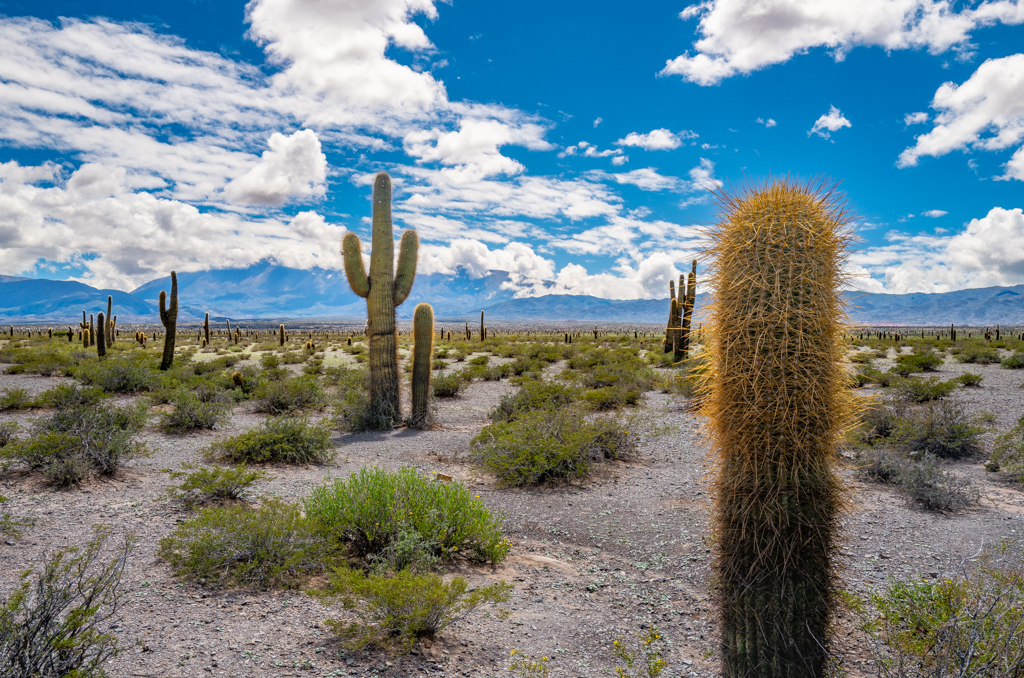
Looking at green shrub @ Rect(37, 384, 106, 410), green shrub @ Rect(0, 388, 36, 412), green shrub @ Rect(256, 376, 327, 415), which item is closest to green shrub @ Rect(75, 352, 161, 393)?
green shrub @ Rect(0, 388, 36, 412)

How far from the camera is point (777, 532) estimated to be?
3.33 metres

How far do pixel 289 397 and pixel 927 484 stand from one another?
557 inches

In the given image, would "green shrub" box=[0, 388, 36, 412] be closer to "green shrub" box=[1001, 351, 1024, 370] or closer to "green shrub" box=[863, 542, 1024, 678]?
"green shrub" box=[863, 542, 1024, 678]

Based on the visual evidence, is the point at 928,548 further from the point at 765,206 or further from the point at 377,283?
the point at 377,283

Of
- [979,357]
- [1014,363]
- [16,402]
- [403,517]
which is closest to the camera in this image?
[403,517]

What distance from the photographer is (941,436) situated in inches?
394

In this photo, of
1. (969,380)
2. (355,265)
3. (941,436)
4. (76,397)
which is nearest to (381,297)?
(355,265)

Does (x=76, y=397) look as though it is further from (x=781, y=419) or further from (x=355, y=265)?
(x=781, y=419)

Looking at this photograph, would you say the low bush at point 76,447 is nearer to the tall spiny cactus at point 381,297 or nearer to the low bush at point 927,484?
the tall spiny cactus at point 381,297

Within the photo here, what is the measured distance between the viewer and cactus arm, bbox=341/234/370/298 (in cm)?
1348

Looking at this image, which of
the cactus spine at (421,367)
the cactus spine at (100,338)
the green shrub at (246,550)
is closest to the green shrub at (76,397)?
the cactus spine at (421,367)

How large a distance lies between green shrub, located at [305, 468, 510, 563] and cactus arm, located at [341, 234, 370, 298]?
8.40m

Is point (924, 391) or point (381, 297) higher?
point (381, 297)

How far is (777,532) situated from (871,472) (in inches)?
268
